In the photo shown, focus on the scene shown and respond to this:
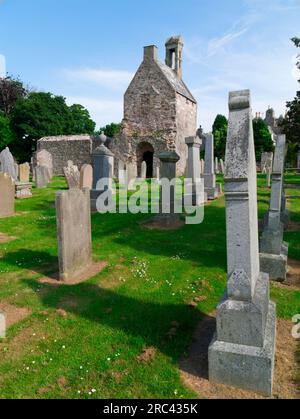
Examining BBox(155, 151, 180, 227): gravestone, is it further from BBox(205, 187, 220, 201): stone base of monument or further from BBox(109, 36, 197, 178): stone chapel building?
BBox(109, 36, 197, 178): stone chapel building

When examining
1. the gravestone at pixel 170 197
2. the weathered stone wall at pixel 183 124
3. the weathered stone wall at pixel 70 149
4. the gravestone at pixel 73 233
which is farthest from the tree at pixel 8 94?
the gravestone at pixel 73 233

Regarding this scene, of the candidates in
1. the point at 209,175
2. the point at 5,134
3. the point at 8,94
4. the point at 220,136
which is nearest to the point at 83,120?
the point at 8,94

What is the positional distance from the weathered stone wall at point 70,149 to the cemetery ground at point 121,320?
80.6 ft

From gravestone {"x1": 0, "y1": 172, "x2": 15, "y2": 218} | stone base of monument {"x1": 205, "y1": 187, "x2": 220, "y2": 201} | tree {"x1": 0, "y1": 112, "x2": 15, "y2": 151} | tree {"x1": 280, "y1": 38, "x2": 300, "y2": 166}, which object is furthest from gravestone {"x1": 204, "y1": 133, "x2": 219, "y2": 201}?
tree {"x1": 0, "y1": 112, "x2": 15, "y2": 151}

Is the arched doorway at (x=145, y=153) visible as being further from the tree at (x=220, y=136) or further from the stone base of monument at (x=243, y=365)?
the stone base of monument at (x=243, y=365)

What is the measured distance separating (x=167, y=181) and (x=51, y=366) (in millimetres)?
7268

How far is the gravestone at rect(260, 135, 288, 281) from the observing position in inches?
220

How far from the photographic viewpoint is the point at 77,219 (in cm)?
590

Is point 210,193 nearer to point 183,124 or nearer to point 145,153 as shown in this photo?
point 145,153

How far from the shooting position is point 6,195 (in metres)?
10.4

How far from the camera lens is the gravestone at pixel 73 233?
539cm

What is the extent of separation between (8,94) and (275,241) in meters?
51.0

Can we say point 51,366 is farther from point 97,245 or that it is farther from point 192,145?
point 192,145
